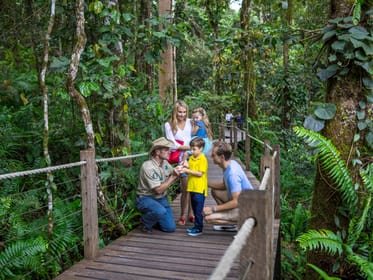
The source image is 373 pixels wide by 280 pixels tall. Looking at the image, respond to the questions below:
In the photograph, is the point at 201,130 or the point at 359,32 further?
the point at 201,130

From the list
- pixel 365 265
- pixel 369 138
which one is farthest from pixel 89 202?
pixel 369 138

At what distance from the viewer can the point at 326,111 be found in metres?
4.37

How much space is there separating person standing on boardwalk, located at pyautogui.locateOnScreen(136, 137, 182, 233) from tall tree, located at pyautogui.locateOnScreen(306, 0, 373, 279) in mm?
1854

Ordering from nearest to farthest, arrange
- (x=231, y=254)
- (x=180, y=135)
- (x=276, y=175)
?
(x=231, y=254) → (x=276, y=175) → (x=180, y=135)

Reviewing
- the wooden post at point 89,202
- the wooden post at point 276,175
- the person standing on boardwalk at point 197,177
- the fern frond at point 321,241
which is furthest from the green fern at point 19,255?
the wooden post at point 276,175

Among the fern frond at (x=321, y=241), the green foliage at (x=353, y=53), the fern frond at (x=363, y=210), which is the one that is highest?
the green foliage at (x=353, y=53)

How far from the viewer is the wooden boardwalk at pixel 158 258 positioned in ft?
11.7

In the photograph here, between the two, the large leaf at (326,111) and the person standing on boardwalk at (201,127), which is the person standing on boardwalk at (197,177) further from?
the large leaf at (326,111)

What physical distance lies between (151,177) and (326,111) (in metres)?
2.24

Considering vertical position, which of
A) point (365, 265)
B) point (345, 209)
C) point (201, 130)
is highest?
point (201, 130)

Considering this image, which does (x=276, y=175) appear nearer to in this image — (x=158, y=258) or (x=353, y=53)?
(x=353, y=53)

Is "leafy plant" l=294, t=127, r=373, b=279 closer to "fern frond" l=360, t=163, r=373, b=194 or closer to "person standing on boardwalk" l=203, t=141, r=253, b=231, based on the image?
"fern frond" l=360, t=163, r=373, b=194

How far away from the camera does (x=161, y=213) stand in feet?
15.5

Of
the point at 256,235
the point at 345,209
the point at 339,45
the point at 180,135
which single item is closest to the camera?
the point at 256,235
